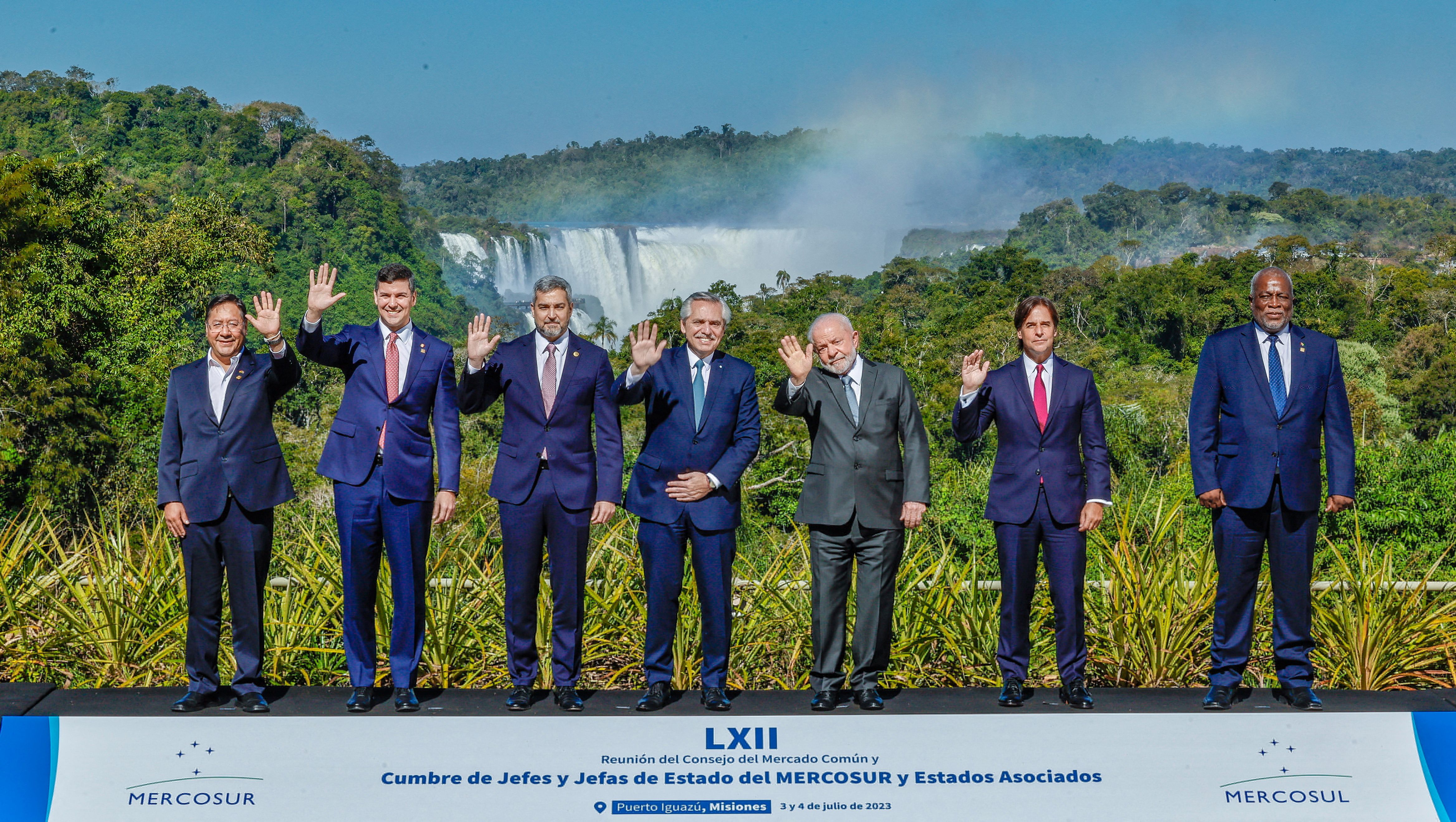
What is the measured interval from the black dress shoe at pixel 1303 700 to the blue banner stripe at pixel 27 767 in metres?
4.07

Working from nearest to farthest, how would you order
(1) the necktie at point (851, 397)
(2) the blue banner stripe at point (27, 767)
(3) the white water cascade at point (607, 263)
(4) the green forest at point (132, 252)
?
(2) the blue banner stripe at point (27, 767), (1) the necktie at point (851, 397), (4) the green forest at point (132, 252), (3) the white water cascade at point (607, 263)

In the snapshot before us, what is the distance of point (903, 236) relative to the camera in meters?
106

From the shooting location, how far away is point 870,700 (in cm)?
395

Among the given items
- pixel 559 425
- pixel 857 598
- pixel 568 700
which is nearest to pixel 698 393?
pixel 559 425

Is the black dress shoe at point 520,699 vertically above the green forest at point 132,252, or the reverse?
the green forest at point 132,252

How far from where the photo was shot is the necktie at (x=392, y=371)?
156 inches

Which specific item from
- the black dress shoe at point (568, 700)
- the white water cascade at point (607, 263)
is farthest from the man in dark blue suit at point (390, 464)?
the white water cascade at point (607, 263)

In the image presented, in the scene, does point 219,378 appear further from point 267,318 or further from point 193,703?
point 193,703

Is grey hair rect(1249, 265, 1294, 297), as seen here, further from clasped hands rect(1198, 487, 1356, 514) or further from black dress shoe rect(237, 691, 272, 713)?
black dress shoe rect(237, 691, 272, 713)

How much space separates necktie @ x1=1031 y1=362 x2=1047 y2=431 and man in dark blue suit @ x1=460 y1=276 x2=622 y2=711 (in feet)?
4.99

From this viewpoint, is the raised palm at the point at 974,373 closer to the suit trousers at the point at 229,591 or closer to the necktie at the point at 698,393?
the necktie at the point at 698,393

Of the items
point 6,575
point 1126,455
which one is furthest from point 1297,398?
point 1126,455

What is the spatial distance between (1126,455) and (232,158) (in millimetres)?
46534

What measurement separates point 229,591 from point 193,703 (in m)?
0.40
